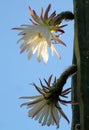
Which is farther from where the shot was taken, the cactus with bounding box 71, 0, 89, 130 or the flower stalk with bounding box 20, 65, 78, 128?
the flower stalk with bounding box 20, 65, 78, 128

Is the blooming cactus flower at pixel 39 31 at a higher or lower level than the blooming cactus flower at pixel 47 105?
higher

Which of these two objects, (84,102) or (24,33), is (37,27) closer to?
(24,33)

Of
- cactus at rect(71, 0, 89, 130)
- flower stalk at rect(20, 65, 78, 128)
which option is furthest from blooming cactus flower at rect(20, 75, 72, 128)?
cactus at rect(71, 0, 89, 130)

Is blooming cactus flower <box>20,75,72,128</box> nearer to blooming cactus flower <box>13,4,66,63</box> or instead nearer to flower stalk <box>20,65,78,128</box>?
flower stalk <box>20,65,78,128</box>

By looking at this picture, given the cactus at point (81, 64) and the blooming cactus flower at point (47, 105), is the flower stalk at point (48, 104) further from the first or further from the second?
the cactus at point (81, 64)

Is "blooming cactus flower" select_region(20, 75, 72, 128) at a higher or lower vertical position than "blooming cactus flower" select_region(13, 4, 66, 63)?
lower

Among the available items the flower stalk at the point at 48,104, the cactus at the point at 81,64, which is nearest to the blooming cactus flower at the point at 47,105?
the flower stalk at the point at 48,104

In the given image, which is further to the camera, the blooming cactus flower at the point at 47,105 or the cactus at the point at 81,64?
the blooming cactus flower at the point at 47,105

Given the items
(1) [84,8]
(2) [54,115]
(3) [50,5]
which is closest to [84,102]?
(2) [54,115]
